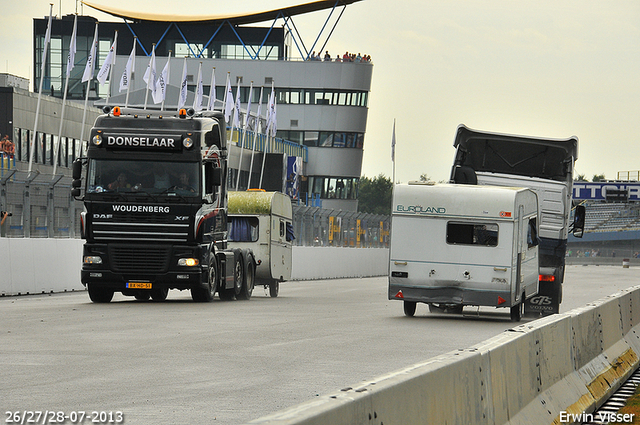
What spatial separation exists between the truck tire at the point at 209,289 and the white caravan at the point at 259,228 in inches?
171

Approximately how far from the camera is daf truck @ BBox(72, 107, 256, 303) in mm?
20547

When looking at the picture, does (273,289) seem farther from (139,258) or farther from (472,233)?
(472,233)

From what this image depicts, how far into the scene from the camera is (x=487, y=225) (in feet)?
62.0

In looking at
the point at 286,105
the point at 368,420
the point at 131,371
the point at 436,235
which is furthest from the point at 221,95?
the point at 368,420

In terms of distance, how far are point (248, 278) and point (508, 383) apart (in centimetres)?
1874

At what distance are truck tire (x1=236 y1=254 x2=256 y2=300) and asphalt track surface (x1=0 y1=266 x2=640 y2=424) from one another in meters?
2.22

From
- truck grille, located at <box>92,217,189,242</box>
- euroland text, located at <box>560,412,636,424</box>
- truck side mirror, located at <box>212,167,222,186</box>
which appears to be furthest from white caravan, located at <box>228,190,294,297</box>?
euroland text, located at <box>560,412,636,424</box>

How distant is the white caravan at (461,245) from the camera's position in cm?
1872

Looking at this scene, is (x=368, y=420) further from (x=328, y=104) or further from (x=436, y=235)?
(x=328, y=104)

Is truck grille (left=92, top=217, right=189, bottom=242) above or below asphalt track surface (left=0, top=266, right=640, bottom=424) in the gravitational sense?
above

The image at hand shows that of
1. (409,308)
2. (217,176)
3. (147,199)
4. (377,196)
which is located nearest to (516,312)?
(409,308)

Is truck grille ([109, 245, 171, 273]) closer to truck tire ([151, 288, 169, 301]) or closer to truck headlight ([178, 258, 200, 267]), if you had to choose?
truck headlight ([178, 258, 200, 267])

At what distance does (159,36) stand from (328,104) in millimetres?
16754

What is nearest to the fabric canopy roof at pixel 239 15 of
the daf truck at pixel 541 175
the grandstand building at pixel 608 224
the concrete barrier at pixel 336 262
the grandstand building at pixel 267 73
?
the grandstand building at pixel 267 73
